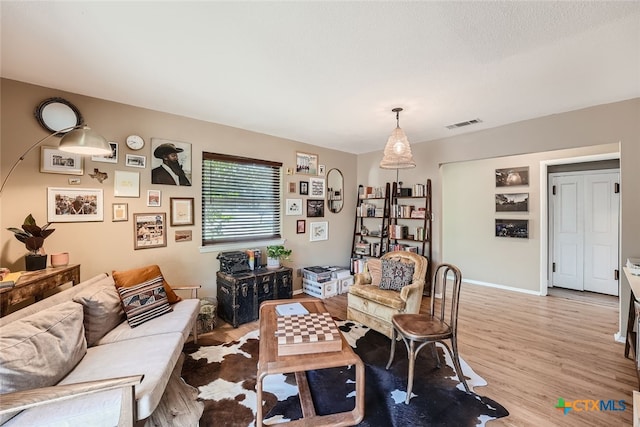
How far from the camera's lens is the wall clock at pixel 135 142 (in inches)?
110

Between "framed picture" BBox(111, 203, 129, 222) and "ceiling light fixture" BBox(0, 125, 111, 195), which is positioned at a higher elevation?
"ceiling light fixture" BBox(0, 125, 111, 195)

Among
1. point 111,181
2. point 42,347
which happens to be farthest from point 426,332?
point 111,181

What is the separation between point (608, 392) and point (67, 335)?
372 cm

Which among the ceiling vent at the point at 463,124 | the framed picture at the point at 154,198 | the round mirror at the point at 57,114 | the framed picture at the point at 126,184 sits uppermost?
the ceiling vent at the point at 463,124

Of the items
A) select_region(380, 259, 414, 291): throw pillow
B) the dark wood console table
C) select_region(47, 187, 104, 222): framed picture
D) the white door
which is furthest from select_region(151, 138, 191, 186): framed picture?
the white door

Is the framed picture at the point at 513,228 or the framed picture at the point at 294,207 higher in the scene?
the framed picture at the point at 294,207

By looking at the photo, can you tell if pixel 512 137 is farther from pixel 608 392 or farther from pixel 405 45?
pixel 608 392

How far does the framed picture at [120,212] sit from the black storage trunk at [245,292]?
119 centimetres

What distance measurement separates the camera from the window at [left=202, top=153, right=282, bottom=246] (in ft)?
11.2

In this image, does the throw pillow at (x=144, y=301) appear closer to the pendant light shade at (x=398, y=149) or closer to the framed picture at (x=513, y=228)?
the pendant light shade at (x=398, y=149)

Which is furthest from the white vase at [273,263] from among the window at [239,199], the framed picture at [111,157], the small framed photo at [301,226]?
the framed picture at [111,157]

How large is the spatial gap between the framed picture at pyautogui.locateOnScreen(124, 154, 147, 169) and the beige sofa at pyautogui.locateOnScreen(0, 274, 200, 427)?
1.19 meters

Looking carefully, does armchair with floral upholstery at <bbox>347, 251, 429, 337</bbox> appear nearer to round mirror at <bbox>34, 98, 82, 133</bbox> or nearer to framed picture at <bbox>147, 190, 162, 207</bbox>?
framed picture at <bbox>147, 190, 162, 207</bbox>

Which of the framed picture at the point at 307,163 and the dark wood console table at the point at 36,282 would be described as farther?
the framed picture at the point at 307,163
